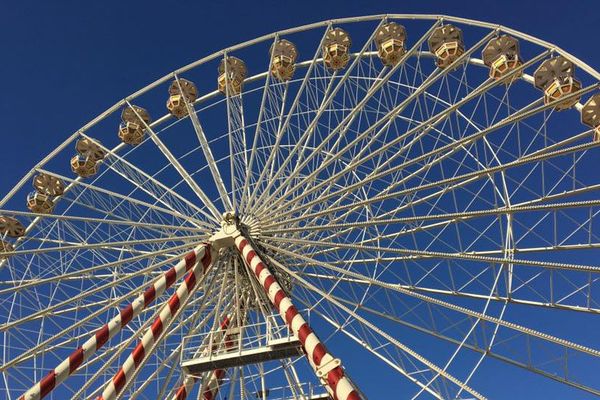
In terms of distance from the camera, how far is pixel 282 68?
19.3 metres

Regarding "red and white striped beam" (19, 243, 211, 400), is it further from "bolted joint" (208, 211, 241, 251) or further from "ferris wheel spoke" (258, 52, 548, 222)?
"ferris wheel spoke" (258, 52, 548, 222)

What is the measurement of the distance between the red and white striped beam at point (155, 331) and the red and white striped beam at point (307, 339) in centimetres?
125

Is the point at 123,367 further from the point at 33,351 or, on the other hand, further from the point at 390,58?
the point at 390,58

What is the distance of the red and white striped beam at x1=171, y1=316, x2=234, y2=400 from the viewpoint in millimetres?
15305

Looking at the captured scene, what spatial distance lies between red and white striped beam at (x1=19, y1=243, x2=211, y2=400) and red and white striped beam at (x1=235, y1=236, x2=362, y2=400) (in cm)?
122

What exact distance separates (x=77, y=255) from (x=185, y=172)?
4568 millimetres

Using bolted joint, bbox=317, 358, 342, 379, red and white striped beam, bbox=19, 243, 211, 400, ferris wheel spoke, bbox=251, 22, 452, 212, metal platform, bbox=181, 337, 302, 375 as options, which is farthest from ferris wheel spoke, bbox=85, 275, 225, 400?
bolted joint, bbox=317, 358, 342, 379

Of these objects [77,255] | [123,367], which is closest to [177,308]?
[123,367]

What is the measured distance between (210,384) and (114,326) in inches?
172

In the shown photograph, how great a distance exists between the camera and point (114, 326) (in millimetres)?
13352

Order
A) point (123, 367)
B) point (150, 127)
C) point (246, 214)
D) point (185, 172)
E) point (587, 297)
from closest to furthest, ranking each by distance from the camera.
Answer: point (123, 367) < point (587, 297) < point (246, 214) < point (185, 172) < point (150, 127)

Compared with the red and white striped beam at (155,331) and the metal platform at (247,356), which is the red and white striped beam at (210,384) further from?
the metal platform at (247,356)

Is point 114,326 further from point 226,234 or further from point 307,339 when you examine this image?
point 307,339

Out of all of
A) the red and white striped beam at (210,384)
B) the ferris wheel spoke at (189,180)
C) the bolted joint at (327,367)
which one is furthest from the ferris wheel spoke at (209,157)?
the bolted joint at (327,367)
